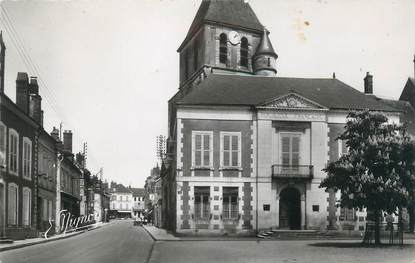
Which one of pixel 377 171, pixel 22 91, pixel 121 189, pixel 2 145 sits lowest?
pixel 121 189

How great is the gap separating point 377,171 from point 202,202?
12.8 meters

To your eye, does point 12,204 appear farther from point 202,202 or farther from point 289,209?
point 289,209

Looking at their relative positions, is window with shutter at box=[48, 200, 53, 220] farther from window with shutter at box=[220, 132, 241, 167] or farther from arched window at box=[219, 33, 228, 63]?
arched window at box=[219, 33, 228, 63]

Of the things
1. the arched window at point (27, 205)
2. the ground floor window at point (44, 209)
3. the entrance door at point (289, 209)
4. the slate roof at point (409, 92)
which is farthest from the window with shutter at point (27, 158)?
the slate roof at point (409, 92)

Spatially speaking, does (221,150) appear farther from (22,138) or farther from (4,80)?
(4,80)

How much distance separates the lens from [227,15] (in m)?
46.9

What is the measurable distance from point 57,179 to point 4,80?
18.1m

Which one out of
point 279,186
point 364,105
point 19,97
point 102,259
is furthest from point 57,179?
point 102,259

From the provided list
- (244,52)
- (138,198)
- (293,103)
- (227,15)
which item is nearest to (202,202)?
(293,103)

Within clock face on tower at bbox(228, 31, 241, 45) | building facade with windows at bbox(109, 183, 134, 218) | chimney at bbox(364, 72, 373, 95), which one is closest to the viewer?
chimney at bbox(364, 72, 373, 95)

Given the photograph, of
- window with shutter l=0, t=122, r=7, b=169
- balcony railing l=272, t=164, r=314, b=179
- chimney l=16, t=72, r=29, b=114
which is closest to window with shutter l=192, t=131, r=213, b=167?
balcony railing l=272, t=164, r=314, b=179

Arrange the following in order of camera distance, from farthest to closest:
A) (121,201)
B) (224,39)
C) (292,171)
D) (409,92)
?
(121,201)
(409,92)
(224,39)
(292,171)

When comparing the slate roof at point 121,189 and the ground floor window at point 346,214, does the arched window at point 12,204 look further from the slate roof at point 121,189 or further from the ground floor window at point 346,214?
the slate roof at point 121,189

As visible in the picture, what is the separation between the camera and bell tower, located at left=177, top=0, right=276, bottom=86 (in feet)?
148
